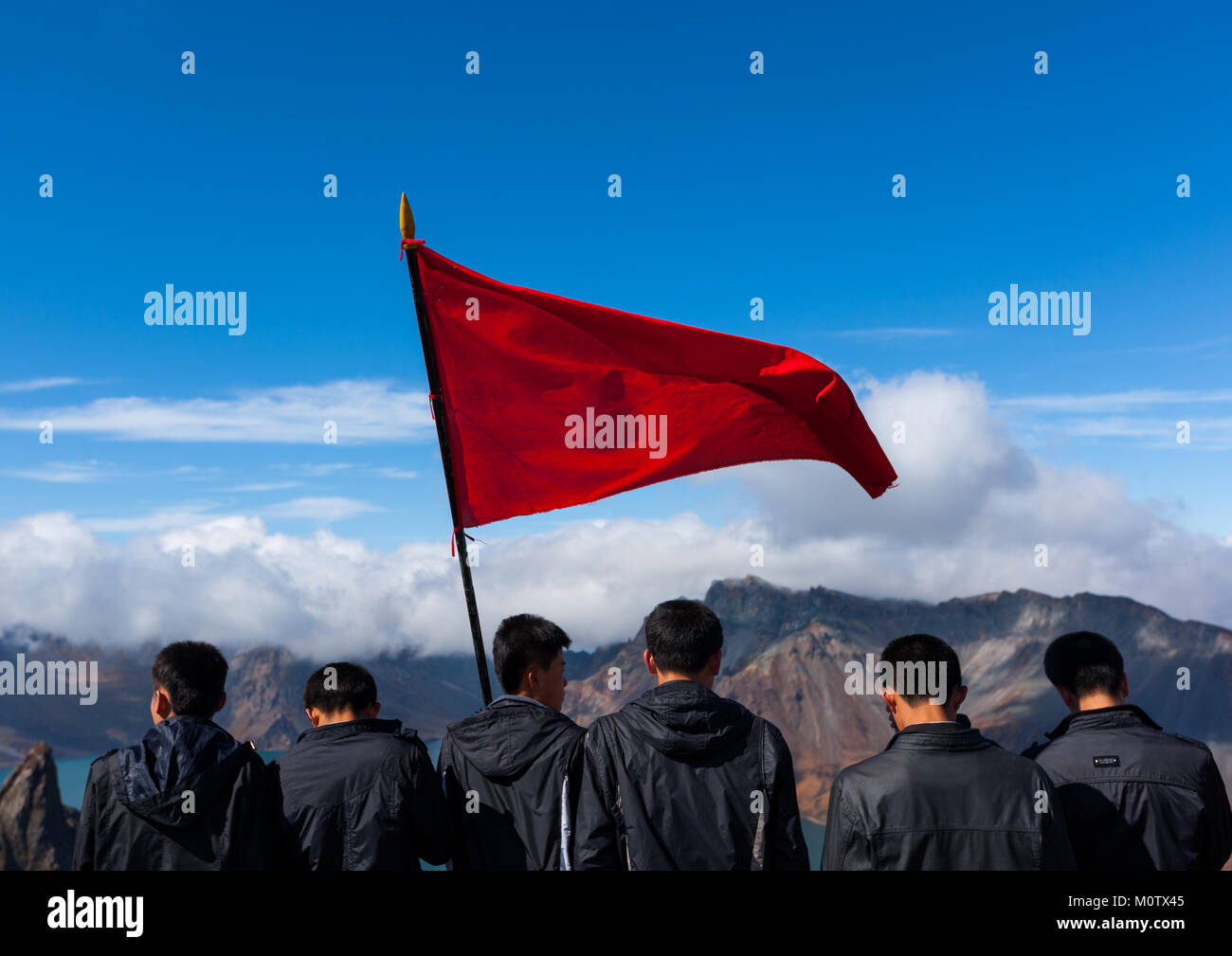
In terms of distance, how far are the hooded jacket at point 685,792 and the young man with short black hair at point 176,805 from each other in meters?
1.88

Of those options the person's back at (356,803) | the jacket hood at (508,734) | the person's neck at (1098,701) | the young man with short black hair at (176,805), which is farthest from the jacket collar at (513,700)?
the person's neck at (1098,701)

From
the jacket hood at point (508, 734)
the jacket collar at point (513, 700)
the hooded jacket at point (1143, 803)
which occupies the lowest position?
the hooded jacket at point (1143, 803)

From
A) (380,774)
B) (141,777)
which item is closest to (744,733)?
(380,774)

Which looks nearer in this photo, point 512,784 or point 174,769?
point 174,769

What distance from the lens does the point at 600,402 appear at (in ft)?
30.3

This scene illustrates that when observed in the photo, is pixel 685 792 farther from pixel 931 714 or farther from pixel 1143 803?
pixel 1143 803

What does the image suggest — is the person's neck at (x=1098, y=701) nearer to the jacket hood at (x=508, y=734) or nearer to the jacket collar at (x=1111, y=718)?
the jacket collar at (x=1111, y=718)

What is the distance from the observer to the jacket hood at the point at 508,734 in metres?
5.59

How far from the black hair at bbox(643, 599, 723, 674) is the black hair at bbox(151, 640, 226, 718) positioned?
2479 mm

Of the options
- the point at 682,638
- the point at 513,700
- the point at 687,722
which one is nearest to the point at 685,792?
the point at 687,722

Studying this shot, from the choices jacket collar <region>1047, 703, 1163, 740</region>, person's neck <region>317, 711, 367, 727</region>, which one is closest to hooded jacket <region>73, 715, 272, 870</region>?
person's neck <region>317, 711, 367, 727</region>

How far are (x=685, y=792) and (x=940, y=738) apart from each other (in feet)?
4.52

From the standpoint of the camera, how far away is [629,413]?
9.32 m
